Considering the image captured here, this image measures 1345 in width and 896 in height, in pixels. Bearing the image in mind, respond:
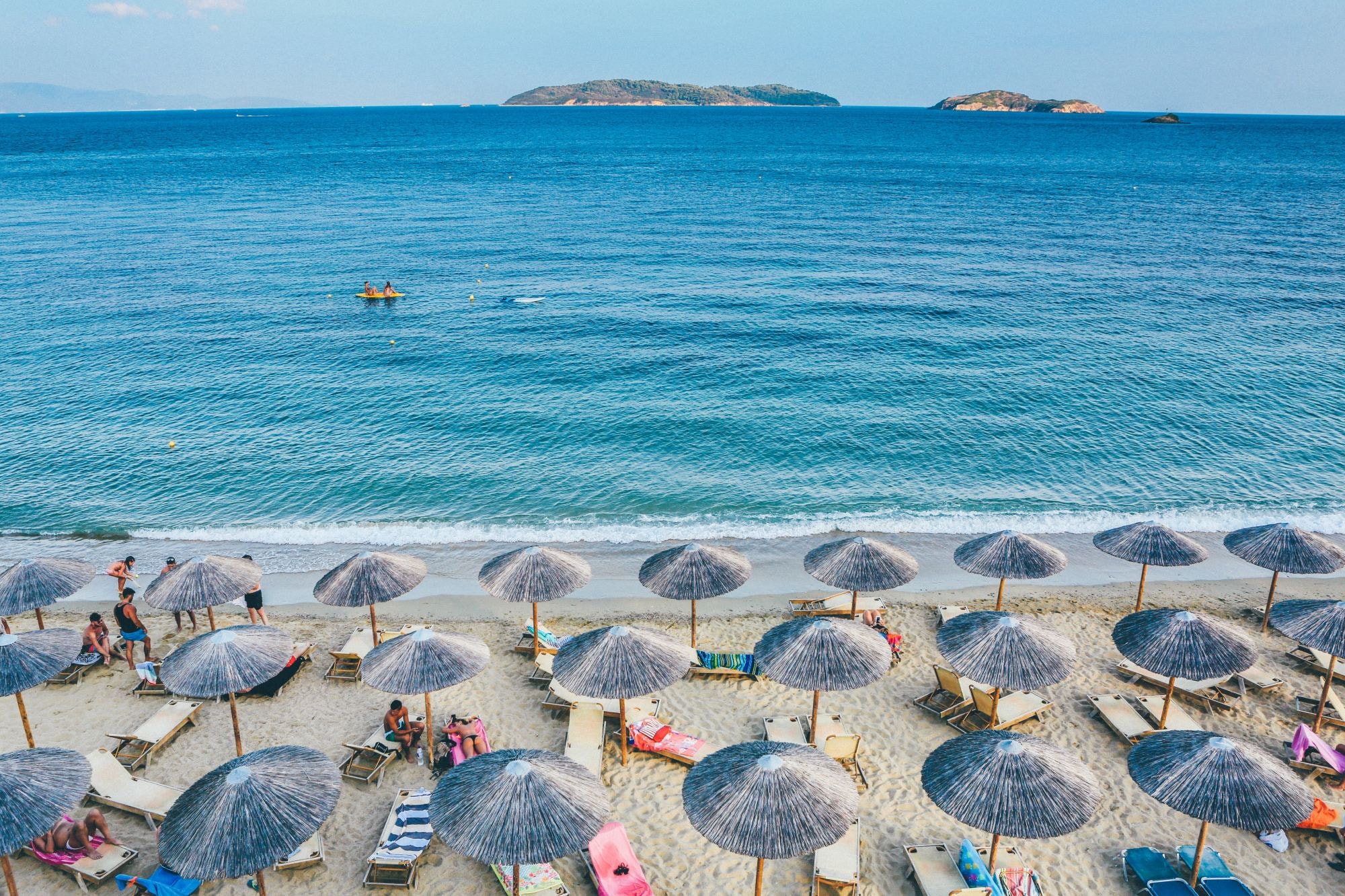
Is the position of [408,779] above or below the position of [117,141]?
below

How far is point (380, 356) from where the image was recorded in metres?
33.3

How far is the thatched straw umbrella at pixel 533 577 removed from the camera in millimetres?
13703

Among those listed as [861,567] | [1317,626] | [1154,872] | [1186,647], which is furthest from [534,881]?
[1317,626]

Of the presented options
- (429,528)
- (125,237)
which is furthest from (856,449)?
(125,237)

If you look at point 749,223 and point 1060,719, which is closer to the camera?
point 1060,719

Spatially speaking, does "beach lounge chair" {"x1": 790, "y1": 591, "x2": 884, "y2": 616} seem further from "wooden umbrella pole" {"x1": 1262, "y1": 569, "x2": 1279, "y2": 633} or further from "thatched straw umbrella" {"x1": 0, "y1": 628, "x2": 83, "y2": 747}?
"thatched straw umbrella" {"x1": 0, "y1": 628, "x2": 83, "y2": 747}

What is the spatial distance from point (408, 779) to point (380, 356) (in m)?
24.4

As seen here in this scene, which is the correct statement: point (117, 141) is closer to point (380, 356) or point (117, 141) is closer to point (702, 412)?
point (380, 356)

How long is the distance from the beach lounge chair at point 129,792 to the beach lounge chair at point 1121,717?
13476mm

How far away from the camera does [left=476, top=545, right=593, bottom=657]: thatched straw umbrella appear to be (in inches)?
539

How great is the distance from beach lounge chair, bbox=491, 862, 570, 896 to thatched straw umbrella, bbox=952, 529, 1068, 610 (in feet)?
28.2

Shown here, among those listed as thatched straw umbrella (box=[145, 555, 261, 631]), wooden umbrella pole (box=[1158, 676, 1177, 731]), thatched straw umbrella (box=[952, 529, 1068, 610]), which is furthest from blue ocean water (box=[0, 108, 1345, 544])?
wooden umbrella pole (box=[1158, 676, 1177, 731])

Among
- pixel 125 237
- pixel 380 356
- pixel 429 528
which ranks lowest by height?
pixel 429 528

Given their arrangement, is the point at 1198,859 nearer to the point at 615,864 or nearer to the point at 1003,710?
the point at 1003,710
